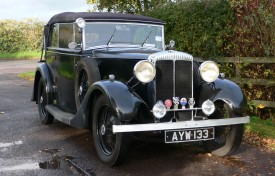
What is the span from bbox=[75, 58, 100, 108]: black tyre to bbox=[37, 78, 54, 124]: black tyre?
4.98 feet

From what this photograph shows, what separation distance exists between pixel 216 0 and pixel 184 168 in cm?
425

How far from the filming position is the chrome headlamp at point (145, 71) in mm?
4746

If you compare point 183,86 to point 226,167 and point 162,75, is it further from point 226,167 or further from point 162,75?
point 226,167

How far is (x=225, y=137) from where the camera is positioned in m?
5.39

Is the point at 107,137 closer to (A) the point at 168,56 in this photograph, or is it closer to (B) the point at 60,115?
(A) the point at 168,56

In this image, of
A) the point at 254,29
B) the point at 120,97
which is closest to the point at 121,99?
the point at 120,97

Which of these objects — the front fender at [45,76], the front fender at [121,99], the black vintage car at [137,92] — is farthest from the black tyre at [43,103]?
the front fender at [121,99]

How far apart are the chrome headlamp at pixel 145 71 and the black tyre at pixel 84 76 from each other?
0.76 meters

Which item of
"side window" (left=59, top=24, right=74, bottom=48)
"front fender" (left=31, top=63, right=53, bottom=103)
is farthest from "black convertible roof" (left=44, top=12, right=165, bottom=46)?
"front fender" (left=31, top=63, right=53, bottom=103)

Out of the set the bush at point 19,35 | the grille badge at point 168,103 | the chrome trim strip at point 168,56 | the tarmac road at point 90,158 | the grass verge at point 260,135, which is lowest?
the tarmac road at point 90,158

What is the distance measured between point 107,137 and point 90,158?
44 cm

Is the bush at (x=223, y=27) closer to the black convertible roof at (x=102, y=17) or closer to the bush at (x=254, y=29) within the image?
the bush at (x=254, y=29)

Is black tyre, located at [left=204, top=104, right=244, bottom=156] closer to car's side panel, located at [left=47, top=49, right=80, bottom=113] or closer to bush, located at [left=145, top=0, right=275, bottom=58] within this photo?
bush, located at [left=145, top=0, right=275, bottom=58]

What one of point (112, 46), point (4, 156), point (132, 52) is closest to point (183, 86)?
point (132, 52)
